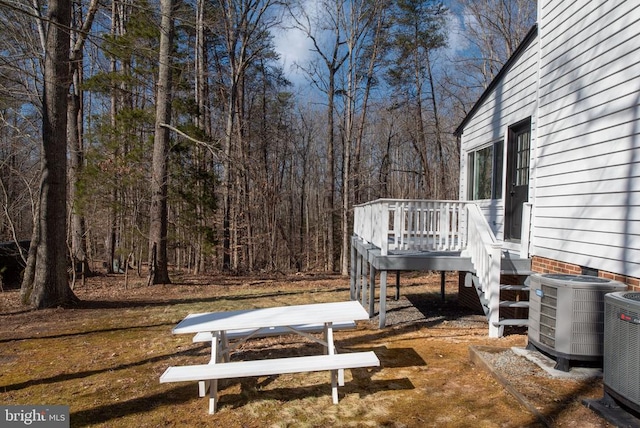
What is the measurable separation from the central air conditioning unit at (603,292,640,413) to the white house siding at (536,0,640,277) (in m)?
0.94

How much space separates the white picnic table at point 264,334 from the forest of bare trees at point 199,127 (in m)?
3.60

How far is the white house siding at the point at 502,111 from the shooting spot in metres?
5.55

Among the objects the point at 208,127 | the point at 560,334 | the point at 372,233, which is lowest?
the point at 560,334

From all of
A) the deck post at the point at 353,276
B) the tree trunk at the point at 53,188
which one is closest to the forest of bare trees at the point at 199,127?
the tree trunk at the point at 53,188

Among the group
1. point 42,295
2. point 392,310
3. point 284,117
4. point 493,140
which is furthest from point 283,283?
point 284,117

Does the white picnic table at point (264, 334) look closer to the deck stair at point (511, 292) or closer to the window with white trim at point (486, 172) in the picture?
the deck stair at point (511, 292)

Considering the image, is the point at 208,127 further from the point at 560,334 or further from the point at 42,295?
the point at 560,334

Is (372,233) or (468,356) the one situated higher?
(372,233)

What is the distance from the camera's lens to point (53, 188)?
260 inches

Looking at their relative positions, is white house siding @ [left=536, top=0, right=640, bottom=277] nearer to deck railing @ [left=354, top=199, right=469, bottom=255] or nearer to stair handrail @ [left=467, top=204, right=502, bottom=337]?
stair handrail @ [left=467, top=204, right=502, bottom=337]

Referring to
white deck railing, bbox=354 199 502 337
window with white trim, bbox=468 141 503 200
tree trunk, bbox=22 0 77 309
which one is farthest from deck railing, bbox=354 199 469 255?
tree trunk, bbox=22 0 77 309

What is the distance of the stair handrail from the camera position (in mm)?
4682

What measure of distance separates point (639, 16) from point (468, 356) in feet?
11.8

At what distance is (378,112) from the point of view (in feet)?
65.4
